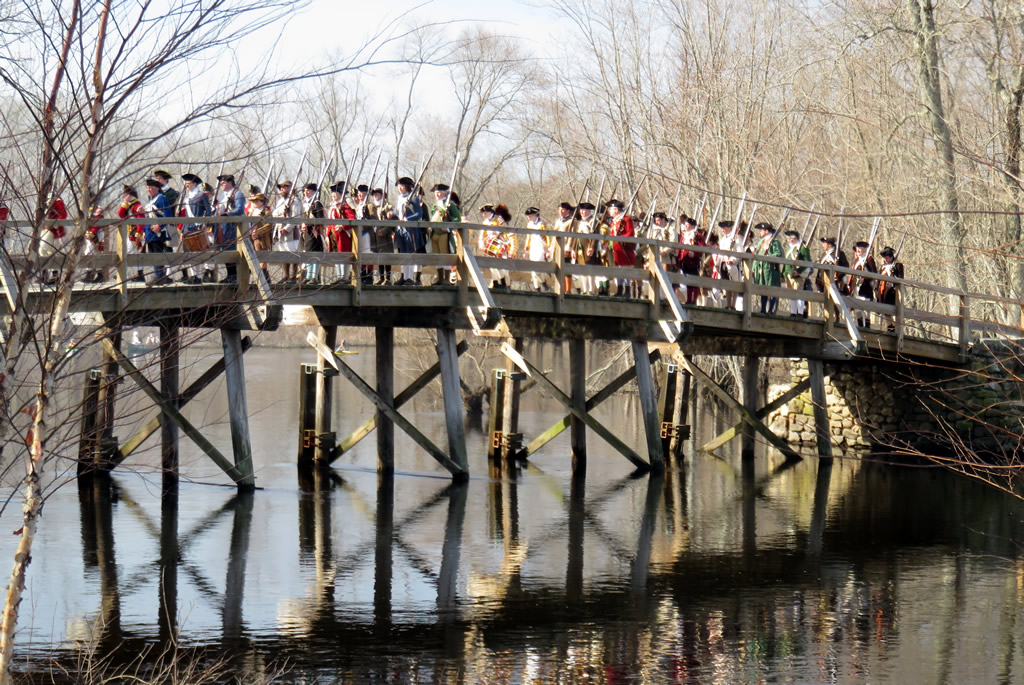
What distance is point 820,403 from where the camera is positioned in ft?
68.4

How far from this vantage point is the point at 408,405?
2891 centimetres

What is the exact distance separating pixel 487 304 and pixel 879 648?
7.17 meters

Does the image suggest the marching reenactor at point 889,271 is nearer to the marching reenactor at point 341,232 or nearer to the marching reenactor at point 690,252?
the marching reenactor at point 690,252

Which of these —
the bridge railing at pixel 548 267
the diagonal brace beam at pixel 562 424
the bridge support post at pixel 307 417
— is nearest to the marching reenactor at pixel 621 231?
the bridge railing at pixel 548 267

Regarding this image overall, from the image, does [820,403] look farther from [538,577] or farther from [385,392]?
[538,577]

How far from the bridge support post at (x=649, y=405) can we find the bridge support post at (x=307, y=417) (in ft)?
14.7

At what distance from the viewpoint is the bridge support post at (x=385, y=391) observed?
17.8 metres

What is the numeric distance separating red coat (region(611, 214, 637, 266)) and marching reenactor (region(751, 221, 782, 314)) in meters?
1.94

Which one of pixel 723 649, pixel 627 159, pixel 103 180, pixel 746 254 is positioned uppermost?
pixel 627 159

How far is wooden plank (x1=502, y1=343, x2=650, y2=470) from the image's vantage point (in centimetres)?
1734

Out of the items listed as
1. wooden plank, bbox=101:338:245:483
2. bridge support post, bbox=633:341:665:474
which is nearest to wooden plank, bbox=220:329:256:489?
wooden plank, bbox=101:338:245:483

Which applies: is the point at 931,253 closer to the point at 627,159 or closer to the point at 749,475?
the point at 627,159

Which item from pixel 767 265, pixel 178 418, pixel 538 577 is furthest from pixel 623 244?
pixel 538 577

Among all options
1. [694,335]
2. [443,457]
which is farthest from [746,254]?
[443,457]
